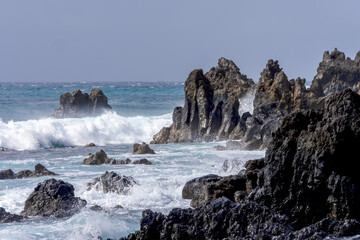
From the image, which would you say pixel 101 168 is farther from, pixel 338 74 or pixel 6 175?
pixel 338 74

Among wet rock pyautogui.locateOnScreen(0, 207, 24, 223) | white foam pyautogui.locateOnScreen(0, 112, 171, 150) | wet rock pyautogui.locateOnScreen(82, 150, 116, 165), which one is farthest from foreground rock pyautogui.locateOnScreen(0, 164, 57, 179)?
white foam pyautogui.locateOnScreen(0, 112, 171, 150)

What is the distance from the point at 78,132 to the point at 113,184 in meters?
30.7

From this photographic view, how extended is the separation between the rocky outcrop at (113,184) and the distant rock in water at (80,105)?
41.8m

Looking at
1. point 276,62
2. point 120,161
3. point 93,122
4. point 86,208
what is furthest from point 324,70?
point 86,208

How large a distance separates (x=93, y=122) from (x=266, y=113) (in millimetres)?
20100

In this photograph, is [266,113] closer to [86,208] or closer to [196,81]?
[196,81]

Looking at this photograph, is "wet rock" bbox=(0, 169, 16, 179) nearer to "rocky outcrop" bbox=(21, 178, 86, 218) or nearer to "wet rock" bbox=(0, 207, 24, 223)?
"rocky outcrop" bbox=(21, 178, 86, 218)

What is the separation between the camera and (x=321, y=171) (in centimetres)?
1011

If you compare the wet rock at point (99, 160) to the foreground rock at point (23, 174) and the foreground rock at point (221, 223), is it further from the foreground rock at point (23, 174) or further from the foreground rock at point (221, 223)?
the foreground rock at point (221, 223)

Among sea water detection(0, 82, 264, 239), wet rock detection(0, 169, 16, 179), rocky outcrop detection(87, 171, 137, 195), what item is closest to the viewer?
sea water detection(0, 82, 264, 239)

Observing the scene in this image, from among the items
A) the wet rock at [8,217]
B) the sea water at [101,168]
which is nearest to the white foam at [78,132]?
the sea water at [101,168]

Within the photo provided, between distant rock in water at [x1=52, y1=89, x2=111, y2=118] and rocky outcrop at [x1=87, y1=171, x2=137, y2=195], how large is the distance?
137 feet

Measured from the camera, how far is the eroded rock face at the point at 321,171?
395 inches

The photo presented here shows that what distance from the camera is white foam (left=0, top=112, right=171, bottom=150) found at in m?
44.8
